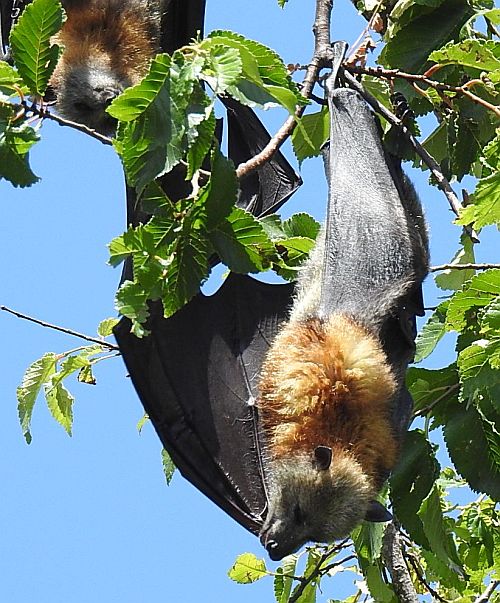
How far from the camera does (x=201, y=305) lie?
566 cm

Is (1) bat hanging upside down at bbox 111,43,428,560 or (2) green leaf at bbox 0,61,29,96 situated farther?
(1) bat hanging upside down at bbox 111,43,428,560

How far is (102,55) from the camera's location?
303 inches

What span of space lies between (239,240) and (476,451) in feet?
5.16

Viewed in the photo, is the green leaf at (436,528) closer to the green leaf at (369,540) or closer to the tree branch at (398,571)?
the green leaf at (369,540)

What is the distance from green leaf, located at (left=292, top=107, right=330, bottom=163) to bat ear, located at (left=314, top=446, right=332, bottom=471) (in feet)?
5.48

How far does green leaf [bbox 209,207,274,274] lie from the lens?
3.95m

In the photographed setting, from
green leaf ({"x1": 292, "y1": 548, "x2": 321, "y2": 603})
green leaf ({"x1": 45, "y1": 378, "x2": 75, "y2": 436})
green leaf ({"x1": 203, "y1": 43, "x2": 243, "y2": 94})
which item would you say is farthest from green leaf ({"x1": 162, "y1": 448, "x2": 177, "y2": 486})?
green leaf ({"x1": 203, "y1": 43, "x2": 243, "y2": 94})

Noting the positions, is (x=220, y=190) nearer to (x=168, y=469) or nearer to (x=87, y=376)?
(x=87, y=376)

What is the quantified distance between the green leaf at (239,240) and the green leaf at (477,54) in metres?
1.33

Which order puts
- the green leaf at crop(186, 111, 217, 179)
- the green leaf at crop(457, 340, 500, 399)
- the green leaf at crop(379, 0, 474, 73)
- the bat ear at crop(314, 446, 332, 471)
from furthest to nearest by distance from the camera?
the bat ear at crop(314, 446, 332, 471) < the green leaf at crop(379, 0, 474, 73) < the green leaf at crop(457, 340, 500, 399) < the green leaf at crop(186, 111, 217, 179)

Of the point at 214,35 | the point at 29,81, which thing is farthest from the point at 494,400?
the point at 29,81

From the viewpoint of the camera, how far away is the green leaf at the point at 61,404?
5852 millimetres

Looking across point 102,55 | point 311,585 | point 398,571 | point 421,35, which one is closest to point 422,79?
point 421,35

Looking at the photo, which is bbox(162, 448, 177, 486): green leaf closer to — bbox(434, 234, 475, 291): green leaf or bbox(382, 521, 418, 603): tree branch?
bbox(382, 521, 418, 603): tree branch
